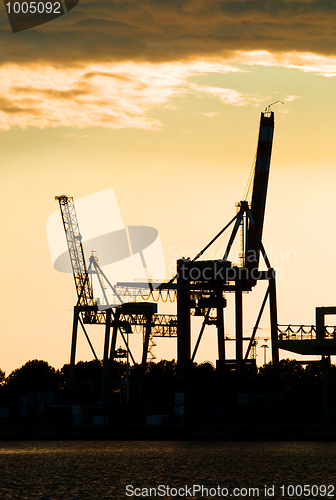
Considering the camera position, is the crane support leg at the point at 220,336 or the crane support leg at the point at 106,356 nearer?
the crane support leg at the point at 220,336

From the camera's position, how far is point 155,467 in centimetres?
6381

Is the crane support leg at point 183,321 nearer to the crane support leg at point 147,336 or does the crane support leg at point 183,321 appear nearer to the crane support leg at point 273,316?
the crane support leg at point 147,336

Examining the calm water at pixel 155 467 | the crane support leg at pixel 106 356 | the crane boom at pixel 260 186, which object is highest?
the crane boom at pixel 260 186

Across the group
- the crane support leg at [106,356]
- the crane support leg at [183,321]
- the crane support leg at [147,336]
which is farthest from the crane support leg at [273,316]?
the crane support leg at [106,356]

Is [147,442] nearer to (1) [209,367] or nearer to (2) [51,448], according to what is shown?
(2) [51,448]

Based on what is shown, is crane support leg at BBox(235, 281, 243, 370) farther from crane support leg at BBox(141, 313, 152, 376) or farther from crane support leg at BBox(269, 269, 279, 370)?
crane support leg at BBox(141, 313, 152, 376)

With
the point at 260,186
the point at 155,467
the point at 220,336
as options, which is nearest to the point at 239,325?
the point at 220,336

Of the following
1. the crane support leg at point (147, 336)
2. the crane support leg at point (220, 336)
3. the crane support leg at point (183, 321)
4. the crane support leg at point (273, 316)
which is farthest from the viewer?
the crane support leg at point (147, 336)

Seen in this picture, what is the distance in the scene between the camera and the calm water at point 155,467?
55.6m

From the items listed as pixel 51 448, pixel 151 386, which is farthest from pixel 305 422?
pixel 151 386

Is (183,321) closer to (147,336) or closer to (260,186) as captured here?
(147,336)

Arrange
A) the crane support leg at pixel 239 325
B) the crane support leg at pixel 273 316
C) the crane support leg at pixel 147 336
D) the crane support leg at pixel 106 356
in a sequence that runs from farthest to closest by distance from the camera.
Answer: the crane support leg at pixel 106 356, the crane support leg at pixel 147 336, the crane support leg at pixel 273 316, the crane support leg at pixel 239 325

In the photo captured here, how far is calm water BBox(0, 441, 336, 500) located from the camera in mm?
55594

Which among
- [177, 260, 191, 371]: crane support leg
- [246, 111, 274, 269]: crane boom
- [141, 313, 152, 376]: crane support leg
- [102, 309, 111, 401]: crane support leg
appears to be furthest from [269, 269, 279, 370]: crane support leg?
[102, 309, 111, 401]: crane support leg
